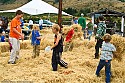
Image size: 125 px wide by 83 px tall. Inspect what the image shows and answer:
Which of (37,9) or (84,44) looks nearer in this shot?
(84,44)

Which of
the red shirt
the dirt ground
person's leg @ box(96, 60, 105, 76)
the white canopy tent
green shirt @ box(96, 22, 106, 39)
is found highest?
the white canopy tent

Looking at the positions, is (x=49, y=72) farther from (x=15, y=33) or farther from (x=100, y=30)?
(x=100, y=30)

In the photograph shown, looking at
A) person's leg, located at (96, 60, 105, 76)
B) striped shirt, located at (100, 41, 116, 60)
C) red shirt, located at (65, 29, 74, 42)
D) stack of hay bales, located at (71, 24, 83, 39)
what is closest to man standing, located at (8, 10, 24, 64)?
person's leg, located at (96, 60, 105, 76)

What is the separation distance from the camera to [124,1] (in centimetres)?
8762

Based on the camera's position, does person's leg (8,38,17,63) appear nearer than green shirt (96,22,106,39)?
Yes

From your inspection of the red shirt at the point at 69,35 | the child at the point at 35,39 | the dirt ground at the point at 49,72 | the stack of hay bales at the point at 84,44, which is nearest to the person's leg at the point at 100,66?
the dirt ground at the point at 49,72

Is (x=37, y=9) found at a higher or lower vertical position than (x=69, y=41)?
higher

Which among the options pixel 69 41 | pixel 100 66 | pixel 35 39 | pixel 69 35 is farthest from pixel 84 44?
pixel 100 66

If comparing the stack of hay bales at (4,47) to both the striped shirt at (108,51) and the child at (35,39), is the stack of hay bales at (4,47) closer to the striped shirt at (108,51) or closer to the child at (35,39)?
the child at (35,39)

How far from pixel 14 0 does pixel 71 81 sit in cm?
9502

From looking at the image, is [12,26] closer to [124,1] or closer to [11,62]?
[11,62]

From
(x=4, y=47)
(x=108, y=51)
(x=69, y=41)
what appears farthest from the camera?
(x=4, y=47)

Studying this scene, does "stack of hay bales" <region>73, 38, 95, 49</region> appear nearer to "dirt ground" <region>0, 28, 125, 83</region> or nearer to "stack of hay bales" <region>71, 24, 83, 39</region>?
"stack of hay bales" <region>71, 24, 83, 39</region>

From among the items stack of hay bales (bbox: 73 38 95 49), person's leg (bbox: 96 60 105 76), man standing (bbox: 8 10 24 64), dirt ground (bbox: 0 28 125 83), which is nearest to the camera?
dirt ground (bbox: 0 28 125 83)
